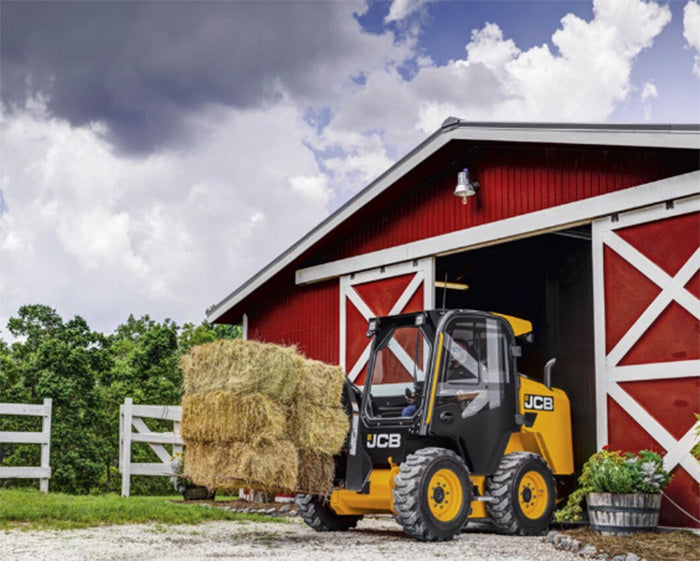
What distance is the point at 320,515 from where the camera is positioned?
1034 centimetres

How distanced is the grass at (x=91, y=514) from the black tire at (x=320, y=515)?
1.68 meters

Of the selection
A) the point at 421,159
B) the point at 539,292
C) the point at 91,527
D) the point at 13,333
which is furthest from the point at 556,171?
the point at 13,333

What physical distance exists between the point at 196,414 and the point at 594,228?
5124mm

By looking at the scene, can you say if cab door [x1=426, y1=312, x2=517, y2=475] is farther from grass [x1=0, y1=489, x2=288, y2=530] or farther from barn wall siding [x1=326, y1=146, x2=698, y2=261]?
grass [x1=0, y1=489, x2=288, y2=530]

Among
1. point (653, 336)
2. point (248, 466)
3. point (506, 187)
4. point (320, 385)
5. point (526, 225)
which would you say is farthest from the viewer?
point (506, 187)

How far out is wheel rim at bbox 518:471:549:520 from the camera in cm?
988

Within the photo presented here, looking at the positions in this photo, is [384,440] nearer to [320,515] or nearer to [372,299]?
[320,515]

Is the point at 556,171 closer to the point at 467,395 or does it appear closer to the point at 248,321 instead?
the point at 467,395

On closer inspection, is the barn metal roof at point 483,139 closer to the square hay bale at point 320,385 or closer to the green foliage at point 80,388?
the square hay bale at point 320,385

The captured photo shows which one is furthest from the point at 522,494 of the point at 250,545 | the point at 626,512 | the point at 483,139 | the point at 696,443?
the point at 483,139

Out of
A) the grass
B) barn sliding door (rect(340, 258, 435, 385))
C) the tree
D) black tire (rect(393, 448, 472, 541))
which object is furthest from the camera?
the tree

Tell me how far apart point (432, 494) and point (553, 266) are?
26.3ft

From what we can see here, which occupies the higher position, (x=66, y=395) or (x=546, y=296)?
(x=546, y=296)

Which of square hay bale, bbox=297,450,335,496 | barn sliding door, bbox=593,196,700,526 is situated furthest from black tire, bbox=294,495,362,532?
barn sliding door, bbox=593,196,700,526
